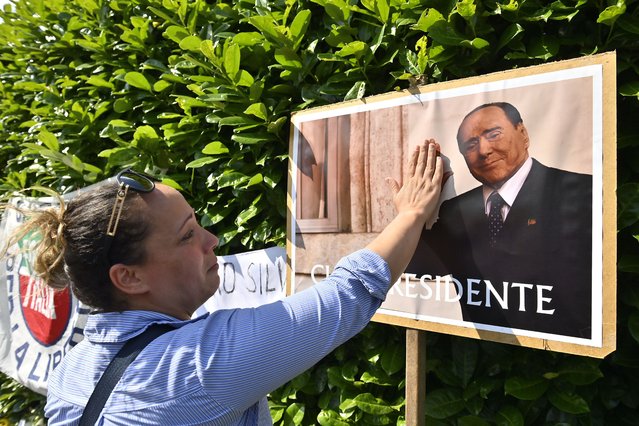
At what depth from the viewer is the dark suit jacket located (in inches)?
52.4

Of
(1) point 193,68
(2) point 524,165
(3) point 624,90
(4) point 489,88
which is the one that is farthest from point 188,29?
(3) point 624,90

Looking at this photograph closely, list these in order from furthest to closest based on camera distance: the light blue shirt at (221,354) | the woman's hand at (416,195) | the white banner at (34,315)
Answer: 1. the white banner at (34,315)
2. the woman's hand at (416,195)
3. the light blue shirt at (221,354)

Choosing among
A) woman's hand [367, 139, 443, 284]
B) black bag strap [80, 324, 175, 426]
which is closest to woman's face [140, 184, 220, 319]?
black bag strap [80, 324, 175, 426]

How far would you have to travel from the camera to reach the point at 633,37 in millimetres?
1401

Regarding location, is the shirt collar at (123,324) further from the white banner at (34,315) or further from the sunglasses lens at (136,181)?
the white banner at (34,315)

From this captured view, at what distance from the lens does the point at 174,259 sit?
4.21ft

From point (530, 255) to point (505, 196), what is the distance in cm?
17

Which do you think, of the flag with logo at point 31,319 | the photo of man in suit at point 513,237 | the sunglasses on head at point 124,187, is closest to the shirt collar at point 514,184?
the photo of man in suit at point 513,237

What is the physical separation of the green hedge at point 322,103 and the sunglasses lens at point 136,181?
688 mm

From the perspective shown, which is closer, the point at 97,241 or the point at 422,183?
the point at 97,241

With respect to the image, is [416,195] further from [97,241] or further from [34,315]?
[34,315]

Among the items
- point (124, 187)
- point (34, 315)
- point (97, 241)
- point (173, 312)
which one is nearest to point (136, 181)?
point (124, 187)

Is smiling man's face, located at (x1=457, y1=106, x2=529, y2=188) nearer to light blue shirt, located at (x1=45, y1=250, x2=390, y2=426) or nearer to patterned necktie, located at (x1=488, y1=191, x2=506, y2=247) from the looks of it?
patterned necktie, located at (x1=488, y1=191, x2=506, y2=247)

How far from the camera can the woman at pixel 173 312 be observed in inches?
41.1
